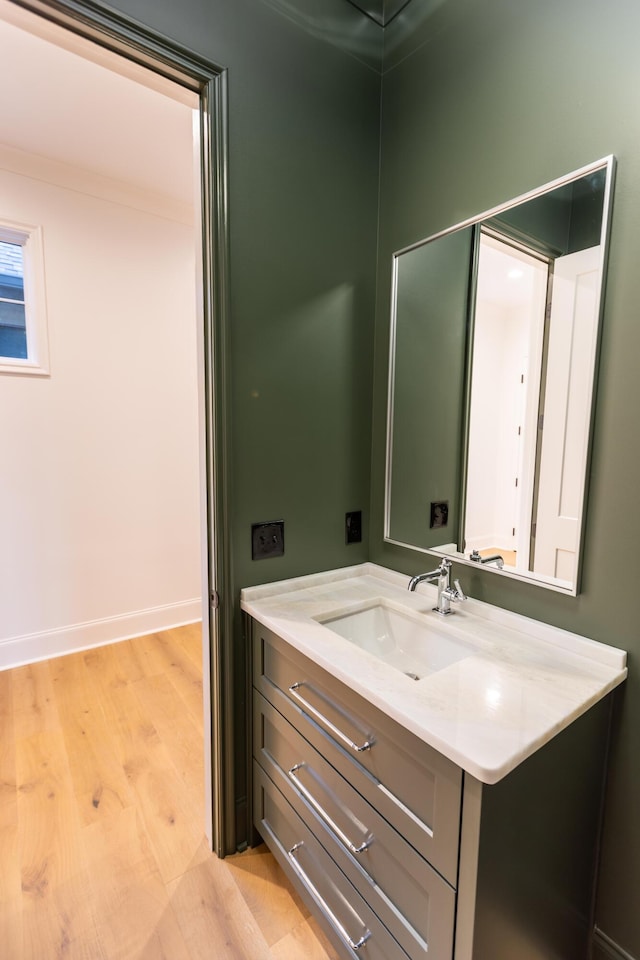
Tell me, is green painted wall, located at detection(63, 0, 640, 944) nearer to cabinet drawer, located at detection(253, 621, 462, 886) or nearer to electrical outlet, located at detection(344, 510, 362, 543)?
electrical outlet, located at detection(344, 510, 362, 543)

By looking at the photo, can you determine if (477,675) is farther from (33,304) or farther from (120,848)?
(33,304)

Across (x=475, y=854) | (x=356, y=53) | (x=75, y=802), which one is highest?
(x=356, y=53)

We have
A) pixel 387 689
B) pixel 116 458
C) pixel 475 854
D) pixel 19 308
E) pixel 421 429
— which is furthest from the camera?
pixel 116 458

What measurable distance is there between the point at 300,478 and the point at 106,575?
6.35 feet

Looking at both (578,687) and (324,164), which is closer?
(578,687)

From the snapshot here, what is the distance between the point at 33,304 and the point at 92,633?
1991 millimetres

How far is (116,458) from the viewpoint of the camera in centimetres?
279

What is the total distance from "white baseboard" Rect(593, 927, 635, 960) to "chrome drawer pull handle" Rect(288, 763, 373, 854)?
68cm

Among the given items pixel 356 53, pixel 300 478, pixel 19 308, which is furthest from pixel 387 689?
pixel 19 308

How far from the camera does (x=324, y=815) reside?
3.69ft

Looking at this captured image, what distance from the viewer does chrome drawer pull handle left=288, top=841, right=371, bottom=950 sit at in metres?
1.03

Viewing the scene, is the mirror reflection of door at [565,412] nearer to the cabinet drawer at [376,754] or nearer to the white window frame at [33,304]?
the cabinet drawer at [376,754]

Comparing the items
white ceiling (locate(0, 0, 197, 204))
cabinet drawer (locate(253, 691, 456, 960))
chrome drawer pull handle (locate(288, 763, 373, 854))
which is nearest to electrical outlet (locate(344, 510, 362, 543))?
cabinet drawer (locate(253, 691, 456, 960))

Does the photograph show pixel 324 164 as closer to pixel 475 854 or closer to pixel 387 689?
pixel 387 689
